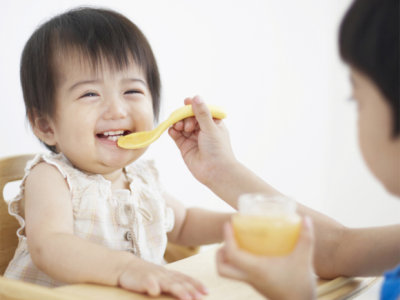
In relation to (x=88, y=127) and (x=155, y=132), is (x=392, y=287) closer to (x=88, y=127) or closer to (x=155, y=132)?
(x=155, y=132)

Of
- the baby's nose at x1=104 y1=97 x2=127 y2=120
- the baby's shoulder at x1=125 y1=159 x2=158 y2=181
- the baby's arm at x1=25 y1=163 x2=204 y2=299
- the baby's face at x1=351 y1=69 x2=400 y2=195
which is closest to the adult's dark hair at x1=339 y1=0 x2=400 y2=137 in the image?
the baby's face at x1=351 y1=69 x2=400 y2=195

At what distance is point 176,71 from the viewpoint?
1.87 m

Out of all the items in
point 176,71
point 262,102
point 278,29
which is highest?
point 278,29

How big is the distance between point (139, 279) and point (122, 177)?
43 centimetres

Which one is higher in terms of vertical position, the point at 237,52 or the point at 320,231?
the point at 237,52

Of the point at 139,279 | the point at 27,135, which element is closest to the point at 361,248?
the point at 139,279

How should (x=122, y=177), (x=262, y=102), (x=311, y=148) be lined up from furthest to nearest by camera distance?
(x=311, y=148)
(x=262, y=102)
(x=122, y=177)

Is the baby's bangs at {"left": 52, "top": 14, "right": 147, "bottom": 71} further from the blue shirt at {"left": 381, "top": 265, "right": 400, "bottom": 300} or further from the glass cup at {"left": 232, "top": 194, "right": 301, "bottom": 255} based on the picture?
the blue shirt at {"left": 381, "top": 265, "right": 400, "bottom": 300}

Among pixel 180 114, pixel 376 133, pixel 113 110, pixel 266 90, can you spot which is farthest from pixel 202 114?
pixel 266 90

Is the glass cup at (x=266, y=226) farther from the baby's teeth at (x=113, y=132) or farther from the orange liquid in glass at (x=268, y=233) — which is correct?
the baby's teeth at (x=113, y=132)

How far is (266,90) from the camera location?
2.32m

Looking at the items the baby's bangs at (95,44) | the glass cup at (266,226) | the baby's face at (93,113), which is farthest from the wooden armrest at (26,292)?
the baby's bangs at (95,44)

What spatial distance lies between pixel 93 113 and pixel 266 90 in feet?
4.92

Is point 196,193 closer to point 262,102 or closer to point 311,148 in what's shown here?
point 262,102
